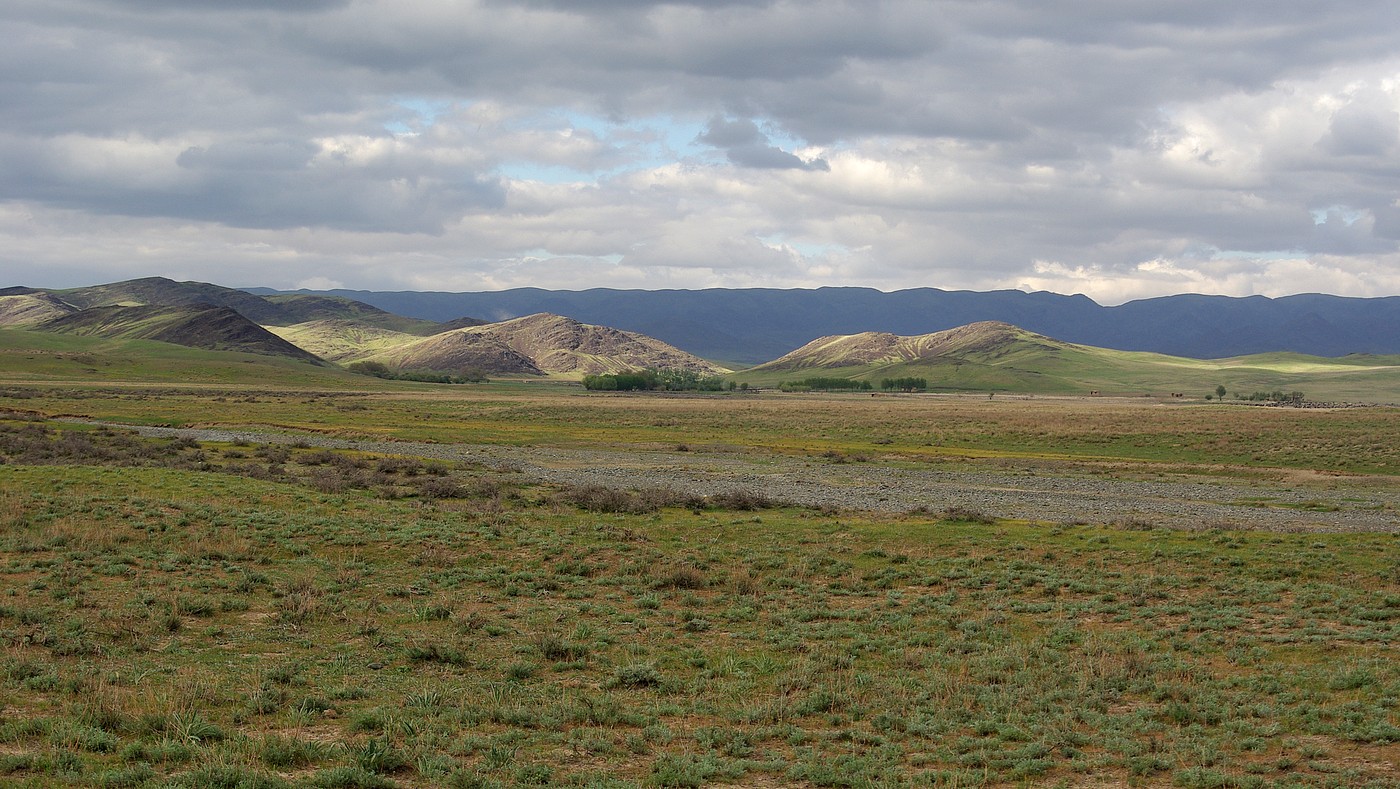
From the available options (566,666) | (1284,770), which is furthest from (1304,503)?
(566,666)

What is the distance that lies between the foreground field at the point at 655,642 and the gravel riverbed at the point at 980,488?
5.13 meters

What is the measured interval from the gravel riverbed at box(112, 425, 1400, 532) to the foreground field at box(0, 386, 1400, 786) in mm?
5130

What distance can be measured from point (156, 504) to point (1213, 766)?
2836 cm

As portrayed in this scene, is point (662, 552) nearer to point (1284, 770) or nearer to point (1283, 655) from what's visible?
point (1283, 655)

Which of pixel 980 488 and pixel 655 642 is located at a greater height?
pixel 655 642

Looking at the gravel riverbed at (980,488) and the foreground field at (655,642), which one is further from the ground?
the foreground field at (655,642)

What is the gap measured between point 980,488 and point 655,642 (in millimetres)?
33698

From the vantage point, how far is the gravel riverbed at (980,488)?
37156mm

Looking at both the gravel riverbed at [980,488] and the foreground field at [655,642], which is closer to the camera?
the foreground field at [655,642]

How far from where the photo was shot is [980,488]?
4731 centimetres

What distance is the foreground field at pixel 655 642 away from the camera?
430 inches

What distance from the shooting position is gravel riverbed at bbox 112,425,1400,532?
37.2 m

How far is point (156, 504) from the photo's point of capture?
92.1 feet

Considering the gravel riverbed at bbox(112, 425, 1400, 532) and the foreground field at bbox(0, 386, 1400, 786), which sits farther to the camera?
the gravel riverbed at bbox(112, 425, 1400, 532)
